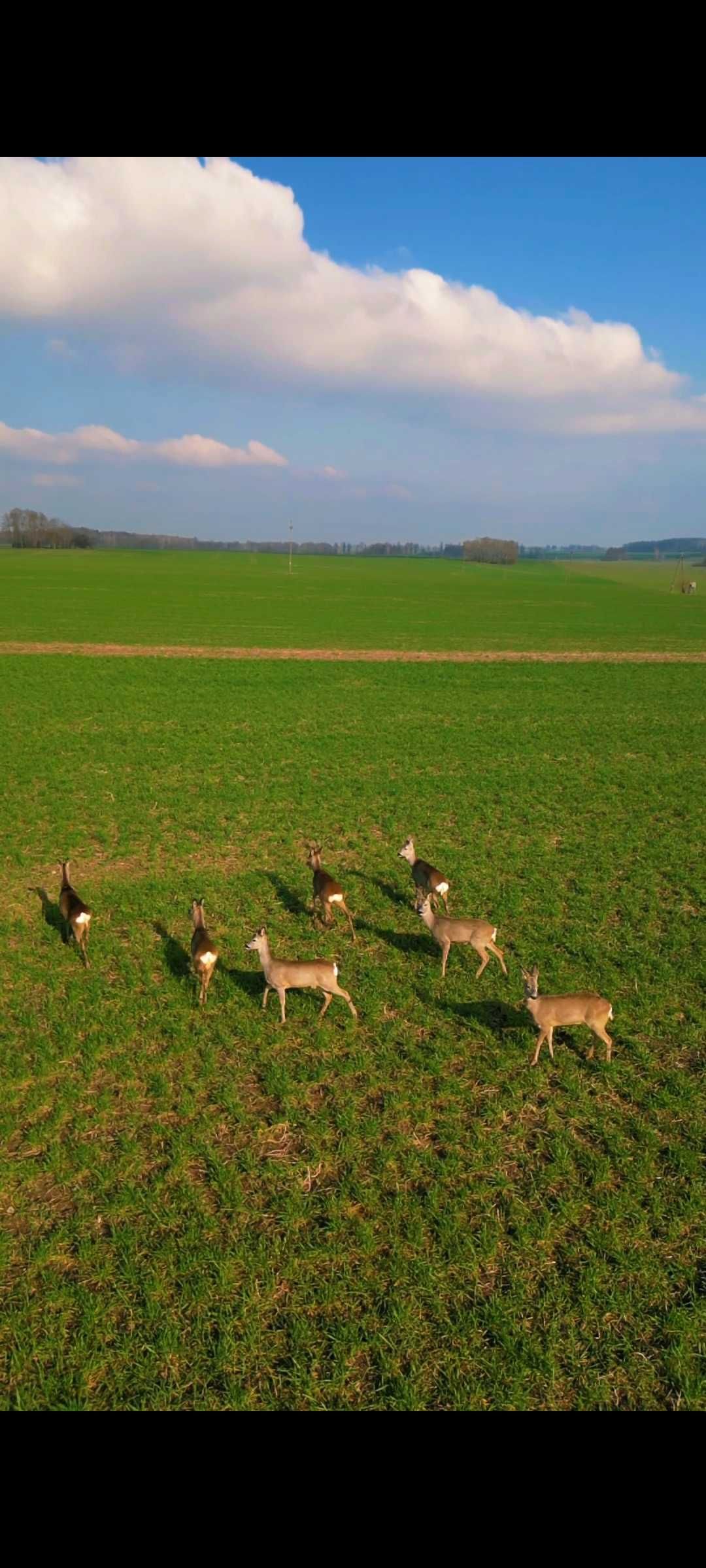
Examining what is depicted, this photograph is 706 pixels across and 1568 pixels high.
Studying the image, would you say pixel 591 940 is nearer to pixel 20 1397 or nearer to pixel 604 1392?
pixel 604 1392

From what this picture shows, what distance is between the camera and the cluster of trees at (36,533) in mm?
175000

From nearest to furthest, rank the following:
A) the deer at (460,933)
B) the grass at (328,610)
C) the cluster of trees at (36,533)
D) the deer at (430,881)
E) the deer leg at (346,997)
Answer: the deer leg at (346,997) < the deer at (460,933) < the deer at (430,881) < the grass at (328,610) < the cluster of trees at (36,533)

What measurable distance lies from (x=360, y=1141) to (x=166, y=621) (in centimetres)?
5164

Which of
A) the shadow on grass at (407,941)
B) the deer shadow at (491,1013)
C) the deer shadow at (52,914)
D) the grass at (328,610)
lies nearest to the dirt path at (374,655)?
the grass at (328,610)

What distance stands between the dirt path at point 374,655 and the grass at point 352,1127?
77.8 ft

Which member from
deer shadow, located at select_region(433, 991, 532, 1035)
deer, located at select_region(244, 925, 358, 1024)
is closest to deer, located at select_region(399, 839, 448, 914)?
deer shadow, located at select_region(433, 991, 532, 1035)

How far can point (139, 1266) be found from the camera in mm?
5438

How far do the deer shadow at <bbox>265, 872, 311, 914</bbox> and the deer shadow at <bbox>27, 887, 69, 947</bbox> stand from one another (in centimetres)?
332

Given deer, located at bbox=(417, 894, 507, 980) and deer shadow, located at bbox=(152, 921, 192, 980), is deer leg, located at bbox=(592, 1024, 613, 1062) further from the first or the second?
deer shadow, located at bbox=(152, 921, 192, 980)

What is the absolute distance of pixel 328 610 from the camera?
6881 cm

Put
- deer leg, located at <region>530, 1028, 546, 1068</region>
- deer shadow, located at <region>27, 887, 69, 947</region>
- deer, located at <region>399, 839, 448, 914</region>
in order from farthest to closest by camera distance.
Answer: deer shadow, located at <region>27, 887, 69, 947</region>
deer, located at <region>399, 839, 448, 914</region>
deer leg, located at <region>530, 1028, 546, 1068</region>

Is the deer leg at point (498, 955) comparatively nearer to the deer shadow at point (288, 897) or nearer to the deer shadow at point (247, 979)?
the deer shadow at point (247, 979)

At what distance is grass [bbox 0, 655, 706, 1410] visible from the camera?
484 cm
